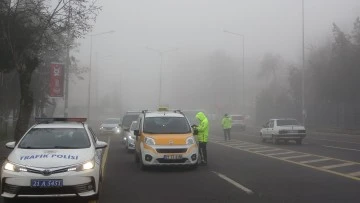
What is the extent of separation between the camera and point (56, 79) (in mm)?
27391

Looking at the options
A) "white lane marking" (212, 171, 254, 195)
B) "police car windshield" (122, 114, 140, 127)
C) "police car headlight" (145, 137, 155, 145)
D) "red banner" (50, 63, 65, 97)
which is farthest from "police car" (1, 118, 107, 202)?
"red banner" (50, 63, 65, 97)

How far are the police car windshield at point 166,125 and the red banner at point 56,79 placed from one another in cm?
1352

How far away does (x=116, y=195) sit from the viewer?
9.98 metres

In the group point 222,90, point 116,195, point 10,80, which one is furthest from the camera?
point 222,90

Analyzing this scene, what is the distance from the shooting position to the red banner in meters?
27.2

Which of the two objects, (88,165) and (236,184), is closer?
(88,165)

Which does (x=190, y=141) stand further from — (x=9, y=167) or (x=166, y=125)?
(x=9, y=167)

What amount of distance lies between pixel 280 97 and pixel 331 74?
52.8 ft

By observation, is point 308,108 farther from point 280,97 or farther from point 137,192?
point 137,192

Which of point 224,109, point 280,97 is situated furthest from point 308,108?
point 224,109

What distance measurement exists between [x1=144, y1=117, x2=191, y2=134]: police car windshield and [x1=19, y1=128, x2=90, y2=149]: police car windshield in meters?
4.45

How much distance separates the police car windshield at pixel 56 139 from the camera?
975 centimetres

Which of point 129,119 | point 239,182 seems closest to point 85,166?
point 239,182

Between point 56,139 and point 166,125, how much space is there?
5.31 metres
